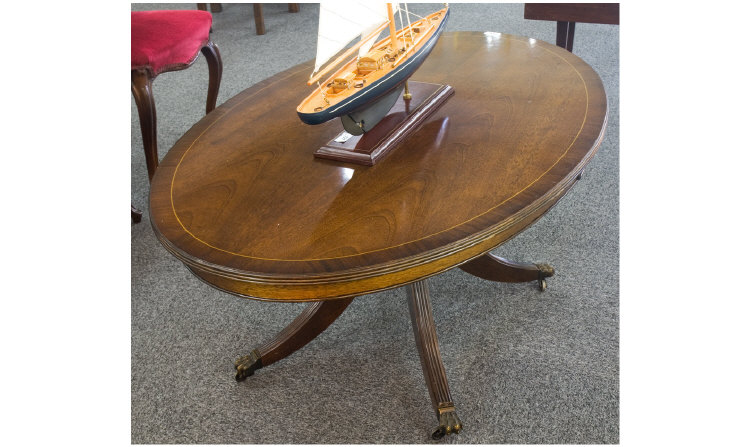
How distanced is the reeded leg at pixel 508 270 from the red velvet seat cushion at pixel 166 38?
1017mm

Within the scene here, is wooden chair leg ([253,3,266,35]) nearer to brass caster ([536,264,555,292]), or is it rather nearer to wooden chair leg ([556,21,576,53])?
wooden chair leg ([556,21,576,53])

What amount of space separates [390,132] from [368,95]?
10 centimetres

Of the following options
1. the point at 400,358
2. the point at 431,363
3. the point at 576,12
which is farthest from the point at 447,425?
the point at 576,12

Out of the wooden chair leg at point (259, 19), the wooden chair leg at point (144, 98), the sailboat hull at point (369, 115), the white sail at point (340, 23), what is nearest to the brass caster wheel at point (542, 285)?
the sailboat hull at point (369, 115)

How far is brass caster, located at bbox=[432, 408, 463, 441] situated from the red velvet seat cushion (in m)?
1.22

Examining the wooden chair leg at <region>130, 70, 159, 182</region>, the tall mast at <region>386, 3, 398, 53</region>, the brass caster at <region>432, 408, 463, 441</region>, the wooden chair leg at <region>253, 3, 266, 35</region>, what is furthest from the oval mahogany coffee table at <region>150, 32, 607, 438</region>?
the wooden chair leg at <region>253, 3, 266, 35</region>

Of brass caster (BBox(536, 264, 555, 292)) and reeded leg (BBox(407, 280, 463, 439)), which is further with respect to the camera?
brass caster (BBox(536, 264, 555, 292))

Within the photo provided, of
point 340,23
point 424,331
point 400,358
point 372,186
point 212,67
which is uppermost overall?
point 340,23

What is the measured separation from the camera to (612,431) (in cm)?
116

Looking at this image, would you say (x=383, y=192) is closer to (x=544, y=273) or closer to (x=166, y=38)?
(x=544, y=273)

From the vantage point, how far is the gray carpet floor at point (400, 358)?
122 cm

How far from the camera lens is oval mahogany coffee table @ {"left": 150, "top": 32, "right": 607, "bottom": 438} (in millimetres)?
904

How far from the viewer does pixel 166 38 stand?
185 centimetres

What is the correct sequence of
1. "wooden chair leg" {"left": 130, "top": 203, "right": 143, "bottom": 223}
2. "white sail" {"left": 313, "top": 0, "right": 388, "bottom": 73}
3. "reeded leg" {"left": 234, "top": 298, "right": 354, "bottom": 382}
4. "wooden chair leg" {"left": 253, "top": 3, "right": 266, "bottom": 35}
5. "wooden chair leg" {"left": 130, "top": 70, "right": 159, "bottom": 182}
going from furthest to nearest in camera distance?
"wooden chair leg" {"left": 253, "top": 3, "right": 266, "bottom": 35}, "wooden chair leg" {"left": 130, "top": 203, "right": 143, "bottom": 223}, "wooden chair leg" {"left": 130, "top": 70, "right": 159, "bottom": 182}, "reeded leg" {"left": 234, "top": 298, "right": 354, "bottom": 382}, "white sail" {"left": 313, "top": 0, "right": 388, "bottom": 73}
